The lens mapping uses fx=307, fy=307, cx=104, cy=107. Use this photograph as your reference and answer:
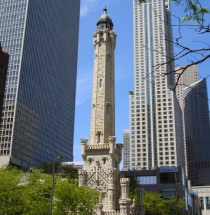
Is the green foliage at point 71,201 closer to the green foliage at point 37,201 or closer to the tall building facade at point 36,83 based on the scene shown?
the green foliage at point 37,201

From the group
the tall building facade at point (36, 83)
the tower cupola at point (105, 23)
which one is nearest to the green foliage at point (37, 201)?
the tower cupola at point (105, 23)

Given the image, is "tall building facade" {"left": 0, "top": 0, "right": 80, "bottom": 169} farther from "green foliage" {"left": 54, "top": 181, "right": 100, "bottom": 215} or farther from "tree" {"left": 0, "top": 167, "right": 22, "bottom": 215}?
"green foliage" {"left": 54, "top": 181, "right": 100, "bottom": 215}

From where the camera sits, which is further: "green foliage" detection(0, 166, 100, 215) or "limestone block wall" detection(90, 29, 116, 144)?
"limestone block wall" detection(90, 29, 116, 144)

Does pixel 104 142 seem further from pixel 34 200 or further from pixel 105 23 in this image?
pixel 105 23

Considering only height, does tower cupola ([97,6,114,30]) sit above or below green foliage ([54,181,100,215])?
above

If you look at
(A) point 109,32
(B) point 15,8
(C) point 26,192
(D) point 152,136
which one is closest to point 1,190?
(C) point 26,192

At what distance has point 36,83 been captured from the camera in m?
139

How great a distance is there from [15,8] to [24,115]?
51684 mm

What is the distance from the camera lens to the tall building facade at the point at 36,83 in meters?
126

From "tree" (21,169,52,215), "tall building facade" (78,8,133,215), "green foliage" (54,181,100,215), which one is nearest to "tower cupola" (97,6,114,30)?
"tall building facade" (78,8,133,215)

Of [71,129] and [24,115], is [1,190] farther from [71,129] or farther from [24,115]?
[71,129]

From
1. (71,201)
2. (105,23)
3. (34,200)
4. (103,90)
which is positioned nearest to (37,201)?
(34,200)

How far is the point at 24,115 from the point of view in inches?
5143

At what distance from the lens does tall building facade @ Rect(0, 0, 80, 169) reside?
126219mm
